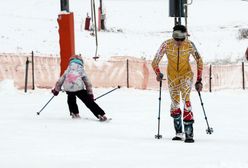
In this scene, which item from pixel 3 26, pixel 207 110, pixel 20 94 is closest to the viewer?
pixel 207 110

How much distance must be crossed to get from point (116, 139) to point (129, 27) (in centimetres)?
3690

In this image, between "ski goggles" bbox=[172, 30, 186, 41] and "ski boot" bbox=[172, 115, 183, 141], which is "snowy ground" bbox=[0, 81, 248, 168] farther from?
"ski goggles" bbox=[172, 30, 186, 41]

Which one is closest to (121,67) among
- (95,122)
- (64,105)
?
(64,105)

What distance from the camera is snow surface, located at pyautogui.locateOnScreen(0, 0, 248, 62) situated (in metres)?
37.0

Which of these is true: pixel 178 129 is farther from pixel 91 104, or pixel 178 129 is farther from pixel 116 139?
pixel 91 104

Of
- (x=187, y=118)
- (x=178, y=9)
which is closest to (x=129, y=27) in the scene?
(x=178, y=9)

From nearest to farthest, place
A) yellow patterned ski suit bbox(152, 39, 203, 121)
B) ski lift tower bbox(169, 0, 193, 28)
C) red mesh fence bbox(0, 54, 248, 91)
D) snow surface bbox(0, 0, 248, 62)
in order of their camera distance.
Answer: yellow patterned ski suit bbox(152, 39, 203, 121) → ski lift tower bbox(169, 0, 193, 28) → red mesh fence bbox(0, 54, 248, 91) → snow surface bbox(0, 0, 248, 62)

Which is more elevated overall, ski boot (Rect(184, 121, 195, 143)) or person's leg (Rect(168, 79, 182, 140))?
person's leg (Rect(168, 79, 182, 140))

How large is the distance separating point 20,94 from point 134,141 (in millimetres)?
11039

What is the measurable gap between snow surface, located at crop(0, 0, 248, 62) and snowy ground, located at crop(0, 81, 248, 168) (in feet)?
59.8

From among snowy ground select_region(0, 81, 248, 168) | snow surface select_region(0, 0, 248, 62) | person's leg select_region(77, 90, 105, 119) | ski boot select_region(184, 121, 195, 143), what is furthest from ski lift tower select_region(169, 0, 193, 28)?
snow surface select_region(0, 0, 248, 62)

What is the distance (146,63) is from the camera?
26281 mm

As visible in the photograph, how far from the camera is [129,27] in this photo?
46.5 metres

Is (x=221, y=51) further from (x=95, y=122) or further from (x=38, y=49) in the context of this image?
(x=95, y=122)
